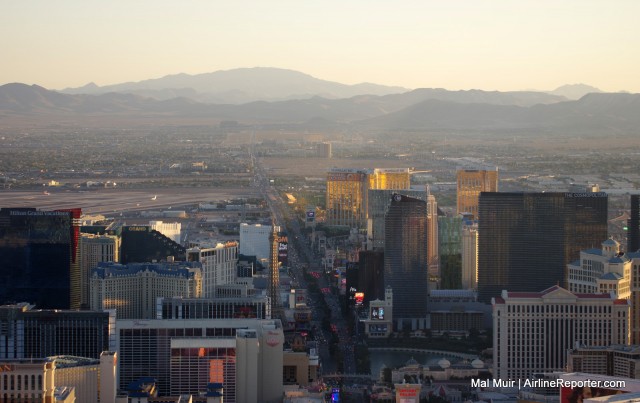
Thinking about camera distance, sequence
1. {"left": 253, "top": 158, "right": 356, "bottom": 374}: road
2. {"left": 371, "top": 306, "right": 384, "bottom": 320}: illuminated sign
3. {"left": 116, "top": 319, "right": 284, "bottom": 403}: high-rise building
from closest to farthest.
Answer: {"left": 116, "top": 319, "right": 284, "bottom": 403}: high-rise building, {"left": 253, "top": 158, "right": 356, "bottom": 374}: road, {"left": 371, "top": 306, "right": 384, "bottom": 320}: illuminated sign

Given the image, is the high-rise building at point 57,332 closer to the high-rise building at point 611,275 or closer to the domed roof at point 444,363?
the domed roof at point 444,363

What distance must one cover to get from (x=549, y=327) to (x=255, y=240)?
14.7 m

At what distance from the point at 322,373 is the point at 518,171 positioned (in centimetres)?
3349

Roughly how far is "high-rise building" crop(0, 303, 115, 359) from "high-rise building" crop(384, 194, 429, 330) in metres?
10.8

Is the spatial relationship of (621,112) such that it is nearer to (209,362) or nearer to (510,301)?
(510,301)

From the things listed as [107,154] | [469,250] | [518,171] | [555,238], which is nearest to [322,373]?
[555,238]

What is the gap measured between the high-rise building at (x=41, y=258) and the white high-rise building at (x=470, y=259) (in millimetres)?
10951

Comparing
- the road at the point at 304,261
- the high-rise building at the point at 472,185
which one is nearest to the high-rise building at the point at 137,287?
the road at the point at 304,261

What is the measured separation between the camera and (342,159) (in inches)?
2972

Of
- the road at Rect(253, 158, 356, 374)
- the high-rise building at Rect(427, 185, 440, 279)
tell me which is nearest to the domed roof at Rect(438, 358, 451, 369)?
the road at Rect(253, 158, 356, 374)

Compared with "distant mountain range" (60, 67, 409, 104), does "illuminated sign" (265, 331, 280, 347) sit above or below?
below

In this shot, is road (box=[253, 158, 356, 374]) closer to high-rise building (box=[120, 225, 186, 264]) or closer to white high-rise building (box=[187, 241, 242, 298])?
white high-rise building (box=[187, 241, 242, 298])

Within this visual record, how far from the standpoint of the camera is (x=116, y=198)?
52.4 metres

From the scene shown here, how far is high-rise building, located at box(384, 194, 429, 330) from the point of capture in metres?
32.0
